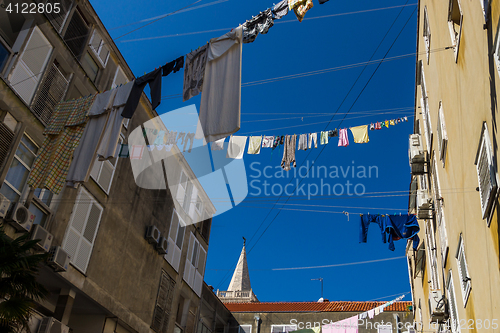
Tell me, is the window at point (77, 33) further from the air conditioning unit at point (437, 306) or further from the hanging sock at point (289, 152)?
the air conditioning unit at point (437, 306)

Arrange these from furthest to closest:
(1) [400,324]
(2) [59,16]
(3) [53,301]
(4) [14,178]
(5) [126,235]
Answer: (1) [400,324], (5) [126,235], (2) [59,16], (3) [53,301], (4) [14,178]

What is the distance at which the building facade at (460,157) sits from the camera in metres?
6.26

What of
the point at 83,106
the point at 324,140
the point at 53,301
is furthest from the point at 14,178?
the point at 324,140

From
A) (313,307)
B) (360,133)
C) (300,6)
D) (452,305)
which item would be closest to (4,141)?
(300,6)

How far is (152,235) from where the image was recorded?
15.4 metres

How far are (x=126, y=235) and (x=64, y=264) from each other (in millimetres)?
3577

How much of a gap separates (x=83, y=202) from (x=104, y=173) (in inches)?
56.7

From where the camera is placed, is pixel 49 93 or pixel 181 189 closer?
pixel 49 93

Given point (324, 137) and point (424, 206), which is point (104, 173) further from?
point (424, 206)

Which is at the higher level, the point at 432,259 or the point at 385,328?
the point at 385,328

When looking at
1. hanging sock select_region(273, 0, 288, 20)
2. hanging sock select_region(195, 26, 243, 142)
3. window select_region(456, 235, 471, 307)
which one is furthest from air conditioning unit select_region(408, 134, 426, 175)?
hanging sock select_region(195, 26, 243, 142)

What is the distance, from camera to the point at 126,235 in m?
14.3

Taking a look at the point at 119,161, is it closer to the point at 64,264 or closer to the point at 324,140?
the point at 64,264

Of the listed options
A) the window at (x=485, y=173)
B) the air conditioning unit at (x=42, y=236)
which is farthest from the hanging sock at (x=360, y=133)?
the air conditioning unit at (x=42, y=236)
